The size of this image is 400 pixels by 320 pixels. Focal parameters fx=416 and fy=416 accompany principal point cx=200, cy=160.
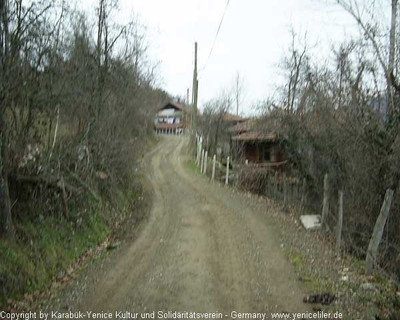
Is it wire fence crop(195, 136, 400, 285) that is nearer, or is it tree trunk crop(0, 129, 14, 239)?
tree trunk crop(0, 129, 14, 239)

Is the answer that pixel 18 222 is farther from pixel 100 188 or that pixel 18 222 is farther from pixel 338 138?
pixel 338 138

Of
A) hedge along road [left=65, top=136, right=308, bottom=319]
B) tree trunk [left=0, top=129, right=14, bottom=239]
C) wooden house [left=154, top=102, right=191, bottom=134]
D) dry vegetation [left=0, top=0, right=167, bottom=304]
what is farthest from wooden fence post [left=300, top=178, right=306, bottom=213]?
wooden house [left=154, top=102, right=191, bottom=134]

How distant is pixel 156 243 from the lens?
1068 cm

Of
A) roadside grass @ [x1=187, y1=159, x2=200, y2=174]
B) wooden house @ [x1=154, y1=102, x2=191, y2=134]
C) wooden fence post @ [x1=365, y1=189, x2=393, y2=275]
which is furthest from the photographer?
wooden house @ [x1=154, y1=102, x2=191, y2=134]

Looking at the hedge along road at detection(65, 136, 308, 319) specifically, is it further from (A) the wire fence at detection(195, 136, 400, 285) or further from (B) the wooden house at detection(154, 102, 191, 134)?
(B) the wooden house at detection(154, 102, 191, 134)

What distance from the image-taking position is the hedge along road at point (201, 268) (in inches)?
275

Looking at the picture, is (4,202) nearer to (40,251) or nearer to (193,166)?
(40,251)

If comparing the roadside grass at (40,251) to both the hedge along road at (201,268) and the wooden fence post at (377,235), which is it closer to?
the hedge along road at (201,268)

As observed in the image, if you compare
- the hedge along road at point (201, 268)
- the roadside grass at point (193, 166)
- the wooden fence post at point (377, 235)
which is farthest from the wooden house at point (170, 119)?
the wooden fence post at point (377, 235)

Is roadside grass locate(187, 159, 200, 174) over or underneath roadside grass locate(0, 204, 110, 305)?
over

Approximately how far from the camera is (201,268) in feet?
28.9

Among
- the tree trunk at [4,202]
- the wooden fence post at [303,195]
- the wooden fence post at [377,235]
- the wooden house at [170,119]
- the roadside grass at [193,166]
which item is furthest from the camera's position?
the wooden house at [170,119]

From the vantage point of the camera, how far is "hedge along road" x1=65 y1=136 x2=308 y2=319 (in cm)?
698

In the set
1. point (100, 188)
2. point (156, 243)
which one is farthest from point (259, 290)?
point (100, 188)
